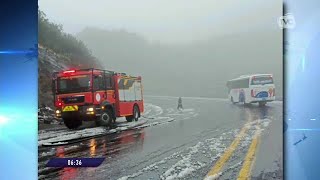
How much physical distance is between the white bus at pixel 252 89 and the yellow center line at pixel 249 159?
24cm

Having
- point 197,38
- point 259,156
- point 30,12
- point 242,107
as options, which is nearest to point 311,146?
point 259,156

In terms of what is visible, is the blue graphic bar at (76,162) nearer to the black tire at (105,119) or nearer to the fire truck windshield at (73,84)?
the black tire at (105,119)

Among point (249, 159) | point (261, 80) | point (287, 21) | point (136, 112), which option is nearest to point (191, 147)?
point (249, 159)

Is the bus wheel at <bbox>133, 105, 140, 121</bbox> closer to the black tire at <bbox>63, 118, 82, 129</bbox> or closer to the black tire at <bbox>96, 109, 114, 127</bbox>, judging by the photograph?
the black tire at <bbox>96, 109, 114, 127</bbox>

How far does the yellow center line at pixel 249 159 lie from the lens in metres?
3.19

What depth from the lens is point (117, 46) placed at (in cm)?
347

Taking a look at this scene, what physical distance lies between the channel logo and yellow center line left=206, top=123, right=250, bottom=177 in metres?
0.79

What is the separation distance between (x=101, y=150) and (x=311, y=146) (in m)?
1.58

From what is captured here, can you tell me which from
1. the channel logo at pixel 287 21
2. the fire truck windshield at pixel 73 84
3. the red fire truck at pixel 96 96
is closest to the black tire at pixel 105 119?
the red fire truck at pixel 96 96

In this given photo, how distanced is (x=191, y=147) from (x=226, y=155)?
27 cm

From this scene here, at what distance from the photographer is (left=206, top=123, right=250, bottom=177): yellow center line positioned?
3238 mm

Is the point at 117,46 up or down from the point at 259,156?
up

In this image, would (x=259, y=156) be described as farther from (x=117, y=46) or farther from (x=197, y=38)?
(x=117, y=46)

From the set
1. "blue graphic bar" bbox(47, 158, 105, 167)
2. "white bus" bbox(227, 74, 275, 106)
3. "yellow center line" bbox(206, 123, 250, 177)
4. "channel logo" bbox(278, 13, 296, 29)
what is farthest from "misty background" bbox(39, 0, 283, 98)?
"blue graphic bar" bbox(47, 158, 105, 167)
